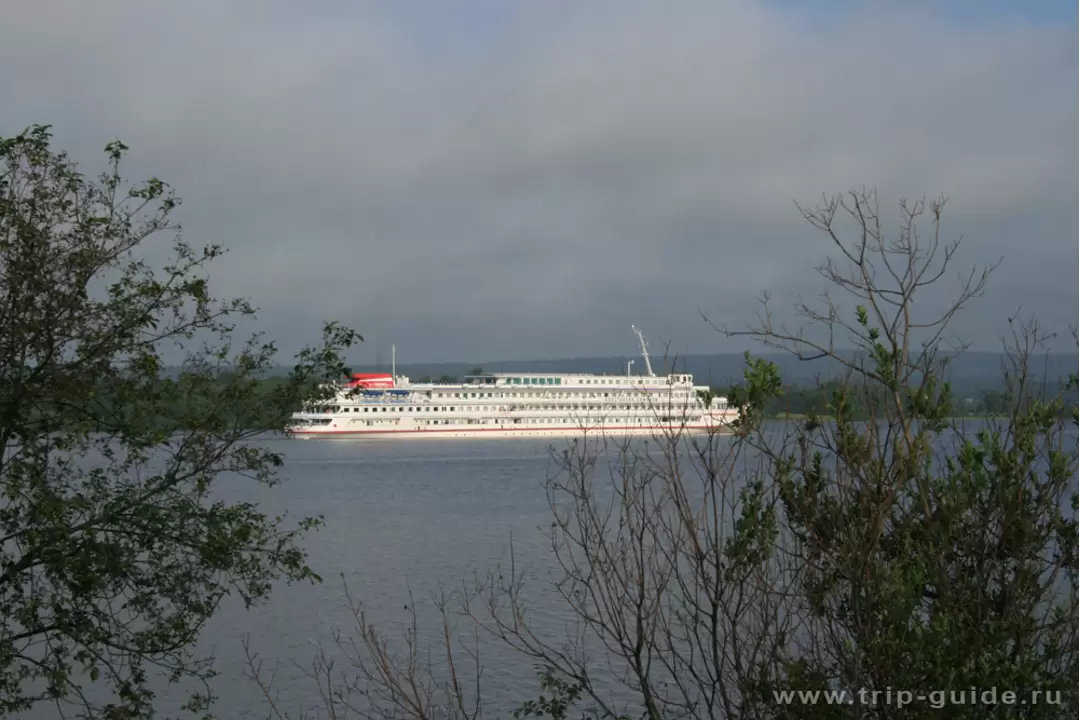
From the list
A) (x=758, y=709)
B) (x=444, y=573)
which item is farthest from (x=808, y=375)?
(x=444, y=573)

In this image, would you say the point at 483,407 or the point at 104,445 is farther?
the point at 483,407

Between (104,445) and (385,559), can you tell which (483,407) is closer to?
(385,559)

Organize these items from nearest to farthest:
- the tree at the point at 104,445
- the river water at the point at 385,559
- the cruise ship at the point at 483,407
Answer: the tree at the point at 104,445 → the river water at the point at 385,559 → the cruise ship at the point at 483,407

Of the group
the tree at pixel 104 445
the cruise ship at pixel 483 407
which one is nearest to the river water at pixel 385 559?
the tree at pixel 104 445

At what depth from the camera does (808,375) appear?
518 cm

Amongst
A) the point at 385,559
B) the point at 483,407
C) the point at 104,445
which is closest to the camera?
the point at 104,445

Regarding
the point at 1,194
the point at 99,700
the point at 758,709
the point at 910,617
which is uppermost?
the point at 1,194

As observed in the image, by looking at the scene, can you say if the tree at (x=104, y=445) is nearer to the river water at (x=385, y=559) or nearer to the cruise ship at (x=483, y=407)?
the river water at (x=385, y=559)

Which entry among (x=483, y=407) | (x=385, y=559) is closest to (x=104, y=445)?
(x=385, y=559)

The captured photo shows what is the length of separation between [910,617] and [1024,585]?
635mm

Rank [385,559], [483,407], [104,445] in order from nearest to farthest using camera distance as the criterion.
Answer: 1. [104,445]
2. [385,559]
3. [483,407]

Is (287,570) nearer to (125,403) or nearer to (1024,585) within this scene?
(125,403)

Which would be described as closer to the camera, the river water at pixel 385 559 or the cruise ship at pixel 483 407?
the river water at pixel 385 559

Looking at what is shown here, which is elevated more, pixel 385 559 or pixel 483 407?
pixel 483 407
